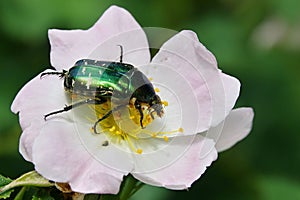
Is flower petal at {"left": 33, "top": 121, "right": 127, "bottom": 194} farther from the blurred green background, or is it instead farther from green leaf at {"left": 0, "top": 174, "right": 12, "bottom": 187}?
the blurred green background

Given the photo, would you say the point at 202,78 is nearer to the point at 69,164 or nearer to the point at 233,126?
the point at 233,126

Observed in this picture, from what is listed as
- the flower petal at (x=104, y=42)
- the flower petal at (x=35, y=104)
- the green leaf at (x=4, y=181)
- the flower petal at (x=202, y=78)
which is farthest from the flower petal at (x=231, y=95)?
the green leaf at (x=4, y=181)

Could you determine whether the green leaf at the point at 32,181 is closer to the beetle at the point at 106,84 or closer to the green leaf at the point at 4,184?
the green leaf at the point at 4,184

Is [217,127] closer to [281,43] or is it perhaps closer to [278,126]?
[278,126]

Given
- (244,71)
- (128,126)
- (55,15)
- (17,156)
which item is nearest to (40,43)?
(55,15)

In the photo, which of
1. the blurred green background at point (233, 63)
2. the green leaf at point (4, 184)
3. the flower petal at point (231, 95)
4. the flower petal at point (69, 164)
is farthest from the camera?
the blurred green background at point (233, 63)
